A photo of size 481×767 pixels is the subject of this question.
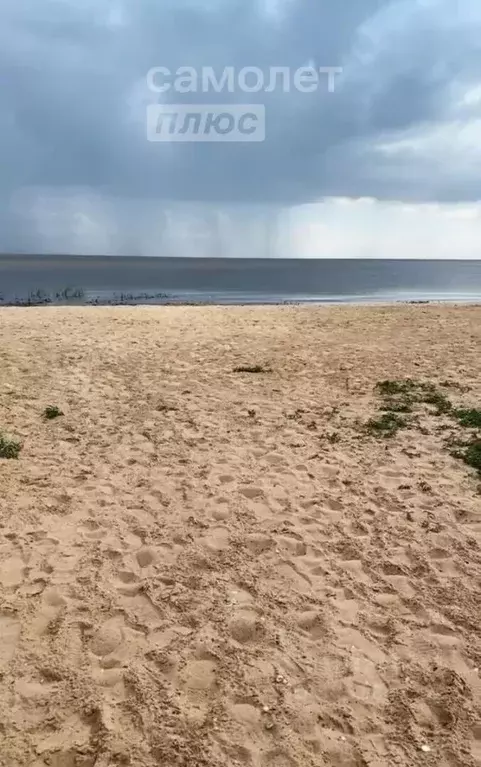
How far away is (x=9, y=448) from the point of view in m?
5.62

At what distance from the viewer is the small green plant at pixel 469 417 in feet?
21.0

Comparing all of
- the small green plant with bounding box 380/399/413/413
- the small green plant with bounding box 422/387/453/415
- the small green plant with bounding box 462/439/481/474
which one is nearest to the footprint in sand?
the small green plant with bounding box 462/439/481/474

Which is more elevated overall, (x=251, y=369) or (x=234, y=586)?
(x=251, y=369)

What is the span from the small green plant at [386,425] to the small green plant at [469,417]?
0.65 m

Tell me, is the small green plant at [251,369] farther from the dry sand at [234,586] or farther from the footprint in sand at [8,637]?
the footprint in sand at [8,637]

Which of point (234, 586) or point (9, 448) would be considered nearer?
point (234, 586)

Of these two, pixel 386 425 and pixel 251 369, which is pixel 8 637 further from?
pixel 251 369

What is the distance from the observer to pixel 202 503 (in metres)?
4.69

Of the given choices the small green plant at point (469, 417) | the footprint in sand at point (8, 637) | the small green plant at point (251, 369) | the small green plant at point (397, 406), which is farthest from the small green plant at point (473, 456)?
the footprint in sand at point (8, 637)

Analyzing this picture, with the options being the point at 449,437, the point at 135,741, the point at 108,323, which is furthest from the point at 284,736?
the point at 108,323

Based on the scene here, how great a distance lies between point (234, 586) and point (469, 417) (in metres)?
4.15

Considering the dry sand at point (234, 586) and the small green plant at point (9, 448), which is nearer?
the dry sand at point (234, 586)

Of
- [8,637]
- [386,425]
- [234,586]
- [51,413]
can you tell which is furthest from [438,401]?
[8,637]

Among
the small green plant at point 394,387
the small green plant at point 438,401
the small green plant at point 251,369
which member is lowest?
the small green plant at point 438,401
